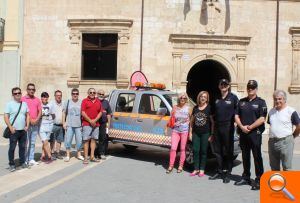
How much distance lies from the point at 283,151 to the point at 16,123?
5.52 metres

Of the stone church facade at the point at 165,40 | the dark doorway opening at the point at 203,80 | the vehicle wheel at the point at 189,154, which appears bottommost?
the vehicle wheel at the point at 189,154

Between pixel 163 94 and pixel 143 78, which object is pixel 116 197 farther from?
pixel 143 78

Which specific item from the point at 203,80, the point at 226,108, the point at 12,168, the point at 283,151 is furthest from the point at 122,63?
the point at 283,151

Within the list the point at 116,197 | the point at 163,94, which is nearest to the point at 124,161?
the point at 163,94

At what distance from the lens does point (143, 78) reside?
1745cm

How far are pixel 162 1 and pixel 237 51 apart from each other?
403 cm

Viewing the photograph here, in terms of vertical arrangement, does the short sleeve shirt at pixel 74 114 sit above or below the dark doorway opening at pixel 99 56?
below

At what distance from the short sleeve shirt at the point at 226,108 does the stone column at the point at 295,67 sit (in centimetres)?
1139

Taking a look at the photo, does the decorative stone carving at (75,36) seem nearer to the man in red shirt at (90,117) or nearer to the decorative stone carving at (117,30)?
the decorative stone carving at (117,30)

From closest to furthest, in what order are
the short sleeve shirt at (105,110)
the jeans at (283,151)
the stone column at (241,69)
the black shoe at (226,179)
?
1. the jeans at (283,151)
2. the black shoe at (226,179)
3. the short sleeve shirt at (105,110)
4. the stone column at (241,69)

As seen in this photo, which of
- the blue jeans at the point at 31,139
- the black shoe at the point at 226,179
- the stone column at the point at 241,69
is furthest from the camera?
the stone column at the point at 241,69

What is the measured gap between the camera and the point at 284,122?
7324 millimetres

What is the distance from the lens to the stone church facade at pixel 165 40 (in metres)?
19.0

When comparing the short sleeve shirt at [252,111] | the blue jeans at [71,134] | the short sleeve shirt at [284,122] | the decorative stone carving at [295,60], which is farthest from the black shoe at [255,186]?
the decorative stone carving at [295,60]
